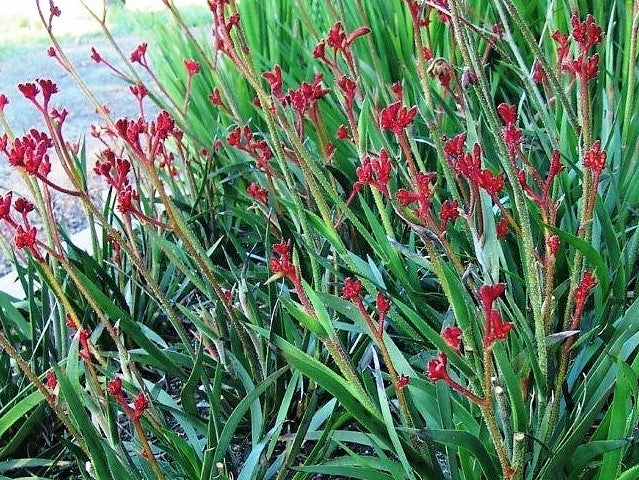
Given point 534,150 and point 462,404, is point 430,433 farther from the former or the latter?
point 534,150

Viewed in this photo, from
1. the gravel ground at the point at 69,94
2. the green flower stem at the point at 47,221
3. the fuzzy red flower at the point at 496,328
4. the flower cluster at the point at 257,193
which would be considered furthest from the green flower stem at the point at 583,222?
the gravel ground at the point at 69,94

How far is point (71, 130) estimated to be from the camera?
155 inches

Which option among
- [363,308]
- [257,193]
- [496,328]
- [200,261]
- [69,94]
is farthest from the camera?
[69,94]

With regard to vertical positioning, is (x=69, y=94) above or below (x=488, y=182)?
above

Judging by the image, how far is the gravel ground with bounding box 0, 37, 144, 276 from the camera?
11.1ft

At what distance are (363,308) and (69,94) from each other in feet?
14.2

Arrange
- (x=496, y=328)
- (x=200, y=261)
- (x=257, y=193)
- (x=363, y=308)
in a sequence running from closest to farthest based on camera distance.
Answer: (x=496, y=328) < (x=363, y=308) < (x=200, y=261) < (x=257, y=193)

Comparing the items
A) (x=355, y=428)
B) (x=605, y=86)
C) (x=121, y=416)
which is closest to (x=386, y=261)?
(x=355, y=428)

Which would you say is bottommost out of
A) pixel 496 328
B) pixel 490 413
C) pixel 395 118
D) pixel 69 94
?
pixel 490 413

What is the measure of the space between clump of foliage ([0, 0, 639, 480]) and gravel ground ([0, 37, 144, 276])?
1837 mm

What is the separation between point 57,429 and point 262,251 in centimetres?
54

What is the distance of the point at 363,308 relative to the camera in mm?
672

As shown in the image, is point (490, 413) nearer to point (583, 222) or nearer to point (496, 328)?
point (496, 328)

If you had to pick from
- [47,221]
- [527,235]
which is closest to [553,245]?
[527,235]
